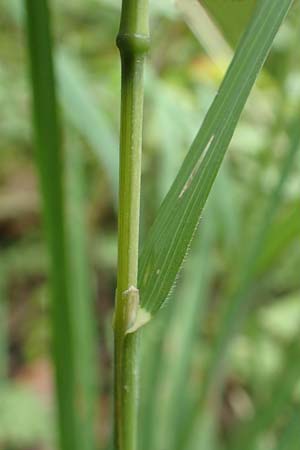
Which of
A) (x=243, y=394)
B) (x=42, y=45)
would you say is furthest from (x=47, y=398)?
→ (x=42, y=45)

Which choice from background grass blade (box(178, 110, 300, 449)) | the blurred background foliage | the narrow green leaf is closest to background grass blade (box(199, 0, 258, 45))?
the blurred background foliage

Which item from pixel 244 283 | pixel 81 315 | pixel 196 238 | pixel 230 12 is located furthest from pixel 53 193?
pixel 196 238

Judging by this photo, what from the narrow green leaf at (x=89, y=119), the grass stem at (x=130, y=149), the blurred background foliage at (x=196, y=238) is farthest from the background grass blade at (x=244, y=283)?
the grass stem at (x=130, y=149)

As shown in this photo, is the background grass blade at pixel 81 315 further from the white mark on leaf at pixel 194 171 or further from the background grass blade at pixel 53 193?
the white mark on leaf at pixel 194 171

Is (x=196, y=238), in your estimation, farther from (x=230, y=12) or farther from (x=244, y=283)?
(x=230, y=12)

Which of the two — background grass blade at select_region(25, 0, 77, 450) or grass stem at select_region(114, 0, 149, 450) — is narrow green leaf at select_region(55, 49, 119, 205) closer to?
background grass blade at select_region(25, 0, 77, 450)

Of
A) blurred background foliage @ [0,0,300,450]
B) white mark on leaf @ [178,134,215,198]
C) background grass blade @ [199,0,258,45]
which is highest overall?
background grass blade @ [199,0,258,45]
